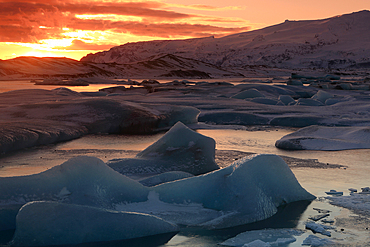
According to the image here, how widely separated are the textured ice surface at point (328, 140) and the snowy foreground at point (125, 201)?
8.51ft

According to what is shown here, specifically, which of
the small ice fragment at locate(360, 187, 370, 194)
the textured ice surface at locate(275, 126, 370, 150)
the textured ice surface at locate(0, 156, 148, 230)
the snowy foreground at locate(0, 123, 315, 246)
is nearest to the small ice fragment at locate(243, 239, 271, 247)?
the snowy foreground at locate(0, 123, 315, 246)

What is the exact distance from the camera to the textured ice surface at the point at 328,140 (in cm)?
571

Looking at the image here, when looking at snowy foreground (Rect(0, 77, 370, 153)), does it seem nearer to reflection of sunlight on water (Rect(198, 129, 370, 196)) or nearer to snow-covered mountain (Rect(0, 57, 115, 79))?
reflection of sunlight on water (Rect(198, 129, 370, 196))

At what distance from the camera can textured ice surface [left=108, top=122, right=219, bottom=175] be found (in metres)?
4.11

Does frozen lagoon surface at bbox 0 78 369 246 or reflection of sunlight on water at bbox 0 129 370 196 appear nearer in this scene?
frozen lagoon surface at bbox 0 78 369 246

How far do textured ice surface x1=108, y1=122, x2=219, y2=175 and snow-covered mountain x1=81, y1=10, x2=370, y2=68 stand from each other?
2727 inches

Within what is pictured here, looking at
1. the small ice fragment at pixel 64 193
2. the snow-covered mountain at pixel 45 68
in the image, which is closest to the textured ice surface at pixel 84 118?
the small ice fragment at pixel 64 193

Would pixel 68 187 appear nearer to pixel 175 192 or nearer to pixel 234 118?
pixel 175 192

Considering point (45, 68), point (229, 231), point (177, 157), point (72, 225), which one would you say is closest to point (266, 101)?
point (177, 157)

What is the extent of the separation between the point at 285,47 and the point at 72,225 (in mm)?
86446

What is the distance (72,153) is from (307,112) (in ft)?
20.7

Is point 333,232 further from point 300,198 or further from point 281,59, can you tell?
point 281,59

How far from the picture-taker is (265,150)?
5.59 metres

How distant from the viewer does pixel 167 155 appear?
442 centimetres
